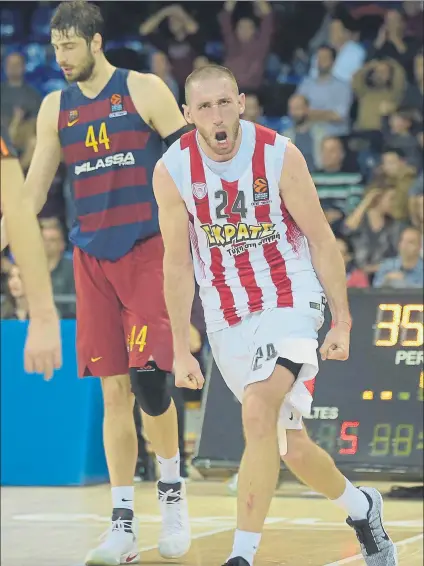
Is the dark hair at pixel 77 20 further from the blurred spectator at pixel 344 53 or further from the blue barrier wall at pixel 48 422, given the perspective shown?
the blurred spectator at pixel 344 53

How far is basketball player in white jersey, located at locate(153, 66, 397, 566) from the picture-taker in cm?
577

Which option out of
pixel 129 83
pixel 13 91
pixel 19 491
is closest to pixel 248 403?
pixel 129 83

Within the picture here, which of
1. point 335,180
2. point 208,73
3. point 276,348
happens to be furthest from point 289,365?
point 335,180

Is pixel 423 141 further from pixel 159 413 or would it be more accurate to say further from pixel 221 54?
pixel 159 413

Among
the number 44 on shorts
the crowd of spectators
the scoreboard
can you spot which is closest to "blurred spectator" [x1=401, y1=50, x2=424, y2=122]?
the crowd of spectators

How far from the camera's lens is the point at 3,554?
7.27 meters

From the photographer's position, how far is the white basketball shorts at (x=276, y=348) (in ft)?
18.5

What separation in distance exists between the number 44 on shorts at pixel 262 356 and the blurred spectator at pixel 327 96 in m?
11.1

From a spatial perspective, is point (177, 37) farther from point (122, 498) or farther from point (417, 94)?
point (122, 498)

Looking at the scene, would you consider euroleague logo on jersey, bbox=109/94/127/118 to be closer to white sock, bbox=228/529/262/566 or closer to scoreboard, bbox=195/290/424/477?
white sock, bbox=228/529/262/566

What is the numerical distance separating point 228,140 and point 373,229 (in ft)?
27.7

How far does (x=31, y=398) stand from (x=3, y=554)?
4.30m

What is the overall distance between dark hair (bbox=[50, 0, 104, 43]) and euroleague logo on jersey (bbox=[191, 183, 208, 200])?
4.40ft

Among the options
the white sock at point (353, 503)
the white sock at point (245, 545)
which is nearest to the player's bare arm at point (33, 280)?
the white sock at point (245, 545)
